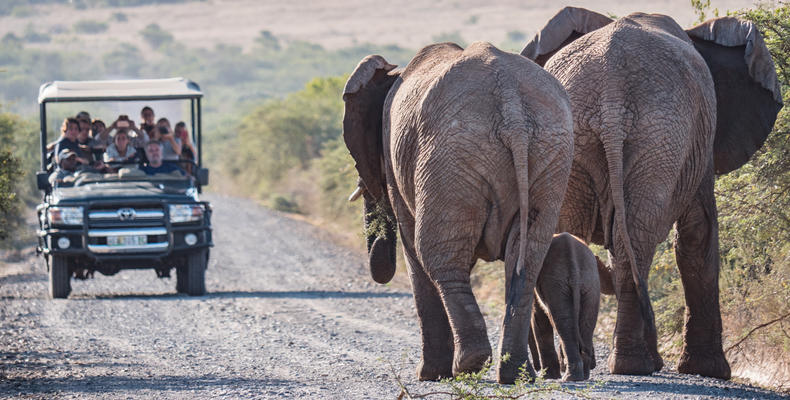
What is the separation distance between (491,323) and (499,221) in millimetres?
5628

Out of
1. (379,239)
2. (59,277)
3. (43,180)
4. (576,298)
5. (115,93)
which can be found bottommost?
(59,277)

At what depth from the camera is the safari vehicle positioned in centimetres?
1534

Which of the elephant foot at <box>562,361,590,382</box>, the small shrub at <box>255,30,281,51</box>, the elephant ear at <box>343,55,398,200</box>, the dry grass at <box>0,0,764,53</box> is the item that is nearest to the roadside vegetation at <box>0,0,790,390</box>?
the elephant foot at <box>562,361,590,382</box>

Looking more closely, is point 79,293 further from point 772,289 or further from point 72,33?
point 72,33

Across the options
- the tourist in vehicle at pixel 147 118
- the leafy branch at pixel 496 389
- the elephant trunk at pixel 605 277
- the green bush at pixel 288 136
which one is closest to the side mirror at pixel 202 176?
the tourist in vehicle at pixel 147 118

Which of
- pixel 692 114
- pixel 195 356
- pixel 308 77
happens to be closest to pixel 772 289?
pixel 692 114

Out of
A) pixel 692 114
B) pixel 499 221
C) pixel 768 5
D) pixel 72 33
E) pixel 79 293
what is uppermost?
pixel 72 33

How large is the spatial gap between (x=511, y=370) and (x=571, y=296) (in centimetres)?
108

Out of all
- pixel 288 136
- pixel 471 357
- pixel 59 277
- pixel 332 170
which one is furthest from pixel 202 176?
pixel 288 136

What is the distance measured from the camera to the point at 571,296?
8297 mm

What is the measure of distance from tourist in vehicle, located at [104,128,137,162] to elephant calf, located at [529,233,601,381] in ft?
30.4

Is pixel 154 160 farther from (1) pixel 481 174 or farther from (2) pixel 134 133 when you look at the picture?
(1) pixel 481 174

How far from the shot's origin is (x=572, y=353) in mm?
8258

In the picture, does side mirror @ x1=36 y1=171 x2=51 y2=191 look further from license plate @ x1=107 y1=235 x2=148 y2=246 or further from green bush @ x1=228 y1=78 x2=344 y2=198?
green bush @ x1=228 y1=78 x2=344 y2=198
